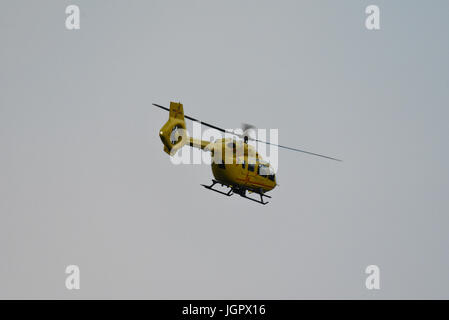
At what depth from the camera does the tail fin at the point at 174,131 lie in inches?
1342

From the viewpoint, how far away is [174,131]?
34906 millimetres

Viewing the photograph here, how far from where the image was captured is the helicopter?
34713 mm

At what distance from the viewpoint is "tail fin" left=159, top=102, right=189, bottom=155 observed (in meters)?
34.1

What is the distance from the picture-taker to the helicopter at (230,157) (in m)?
34.7

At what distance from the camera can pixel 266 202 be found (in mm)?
39344
